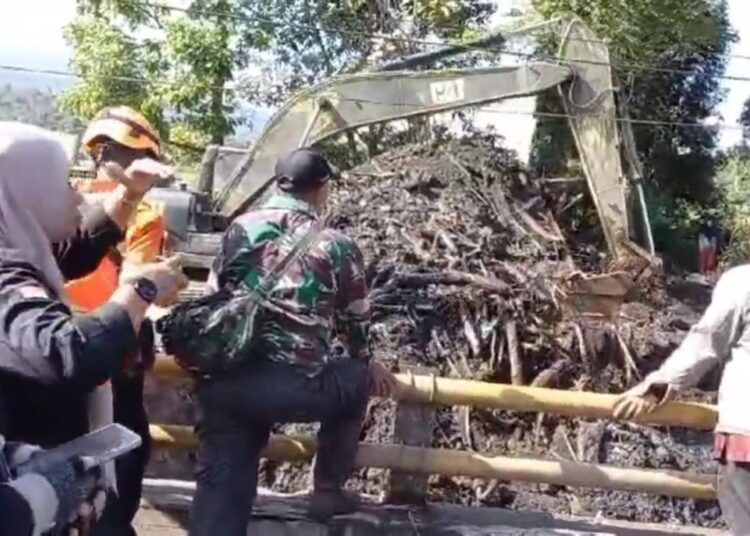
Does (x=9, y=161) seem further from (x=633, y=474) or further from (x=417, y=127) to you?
(x=417, y=127)

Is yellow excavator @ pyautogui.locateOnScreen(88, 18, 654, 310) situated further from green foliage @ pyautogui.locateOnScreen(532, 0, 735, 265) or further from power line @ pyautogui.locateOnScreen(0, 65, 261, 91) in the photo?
green foliage @ pyautogui.locateOnScreen(532, 0, 735, 265)

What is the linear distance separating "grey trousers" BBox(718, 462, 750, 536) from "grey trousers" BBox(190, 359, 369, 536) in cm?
118

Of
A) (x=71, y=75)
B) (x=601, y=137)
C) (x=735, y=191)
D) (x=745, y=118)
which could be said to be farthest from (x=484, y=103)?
(x=745, y=118)

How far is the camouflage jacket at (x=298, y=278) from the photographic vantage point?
4.01 meters

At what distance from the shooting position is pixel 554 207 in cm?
1573

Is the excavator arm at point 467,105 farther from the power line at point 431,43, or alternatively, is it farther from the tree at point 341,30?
the tree at point 341,30

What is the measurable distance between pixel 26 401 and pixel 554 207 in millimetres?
13142

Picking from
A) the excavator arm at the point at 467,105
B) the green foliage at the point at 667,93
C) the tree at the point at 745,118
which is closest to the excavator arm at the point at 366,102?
the excavator arm at the point at 467,105

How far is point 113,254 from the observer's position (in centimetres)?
404

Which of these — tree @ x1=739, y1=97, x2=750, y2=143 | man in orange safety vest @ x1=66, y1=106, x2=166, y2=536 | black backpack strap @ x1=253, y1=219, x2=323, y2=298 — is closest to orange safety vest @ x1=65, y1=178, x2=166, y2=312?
man in orange safety vest @ x1=66, y1=106, x2=166, y2=536

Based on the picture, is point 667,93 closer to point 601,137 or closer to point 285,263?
point 601,137

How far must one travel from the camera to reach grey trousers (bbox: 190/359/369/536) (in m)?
4.00

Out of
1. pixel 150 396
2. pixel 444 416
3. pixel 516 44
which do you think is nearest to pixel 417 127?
pixel 516 44

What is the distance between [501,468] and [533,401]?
28 cm
